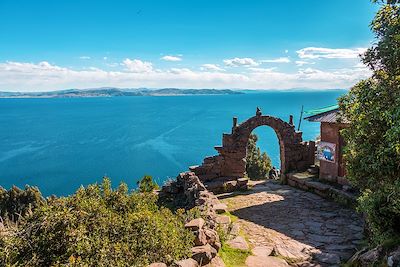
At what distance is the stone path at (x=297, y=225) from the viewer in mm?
8227

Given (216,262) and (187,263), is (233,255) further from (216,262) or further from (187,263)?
(187,263)

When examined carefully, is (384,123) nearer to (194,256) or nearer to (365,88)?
(365,88)

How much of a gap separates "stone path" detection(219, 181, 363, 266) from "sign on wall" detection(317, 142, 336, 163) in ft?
5.90

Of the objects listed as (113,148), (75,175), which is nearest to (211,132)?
(113,148)

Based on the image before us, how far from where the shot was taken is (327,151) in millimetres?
14766

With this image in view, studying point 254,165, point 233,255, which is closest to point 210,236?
point 233,255

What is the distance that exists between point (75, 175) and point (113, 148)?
2001cm

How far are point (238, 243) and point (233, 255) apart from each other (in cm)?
74

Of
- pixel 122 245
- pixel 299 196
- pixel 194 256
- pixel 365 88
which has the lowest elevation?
pixel 299 196

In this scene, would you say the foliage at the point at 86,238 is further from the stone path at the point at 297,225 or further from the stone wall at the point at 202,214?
the stone path at the point at 297,225

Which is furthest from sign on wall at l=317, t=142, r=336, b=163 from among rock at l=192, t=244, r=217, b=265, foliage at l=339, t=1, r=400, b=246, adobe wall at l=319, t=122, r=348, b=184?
rock at l=192, t=244, r=217, b=265

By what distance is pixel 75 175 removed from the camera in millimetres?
60469

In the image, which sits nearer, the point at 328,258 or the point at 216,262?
the point at 216,262

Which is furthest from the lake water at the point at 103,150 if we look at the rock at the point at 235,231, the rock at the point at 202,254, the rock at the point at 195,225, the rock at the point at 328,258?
the rock at the point at 202,254
